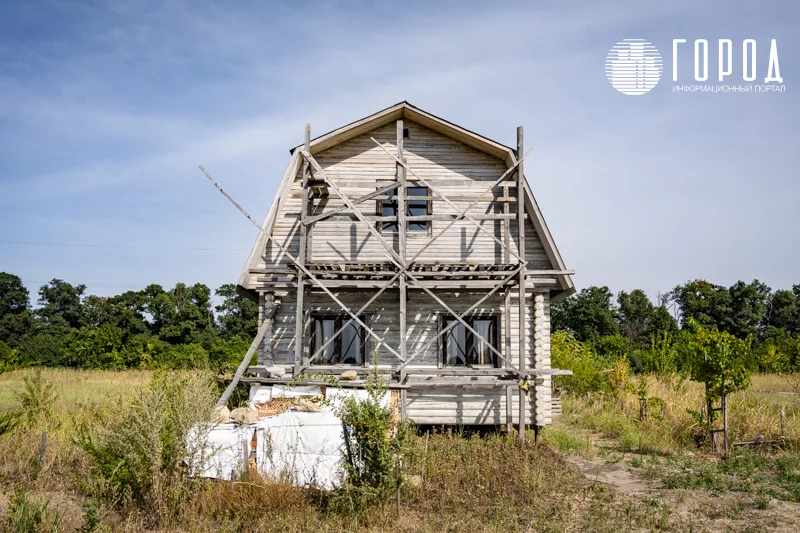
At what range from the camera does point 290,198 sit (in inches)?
590

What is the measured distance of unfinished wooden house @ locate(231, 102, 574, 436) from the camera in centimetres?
1379

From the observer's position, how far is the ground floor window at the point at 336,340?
14742 mm

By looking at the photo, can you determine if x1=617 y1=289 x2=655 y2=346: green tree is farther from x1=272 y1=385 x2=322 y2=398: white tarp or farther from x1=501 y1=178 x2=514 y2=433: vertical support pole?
x1=272 y1=385 x2=322 y2=398: white tarp

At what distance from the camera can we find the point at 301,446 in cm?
961

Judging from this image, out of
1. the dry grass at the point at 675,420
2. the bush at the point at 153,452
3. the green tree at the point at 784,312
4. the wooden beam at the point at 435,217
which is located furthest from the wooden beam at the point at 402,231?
the green tree at the point at 784,312

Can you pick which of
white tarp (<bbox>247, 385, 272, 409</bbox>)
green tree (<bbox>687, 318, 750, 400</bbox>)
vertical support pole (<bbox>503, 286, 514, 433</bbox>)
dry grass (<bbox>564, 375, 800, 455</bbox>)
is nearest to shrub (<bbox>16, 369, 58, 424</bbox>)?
white tarp (<bbox>247, 385, 272, 409</bbox>)

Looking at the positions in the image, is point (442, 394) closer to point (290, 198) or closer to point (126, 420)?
point (290, 198)

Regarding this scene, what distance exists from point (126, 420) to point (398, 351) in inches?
281

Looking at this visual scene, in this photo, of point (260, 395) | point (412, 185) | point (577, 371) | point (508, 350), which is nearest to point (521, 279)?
point (508, 350)

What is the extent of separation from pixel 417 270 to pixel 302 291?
273cm

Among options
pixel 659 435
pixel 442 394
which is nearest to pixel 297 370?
pixel 442 394

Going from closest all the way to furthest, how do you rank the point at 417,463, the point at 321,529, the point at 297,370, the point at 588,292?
the point at 321,529
the point at 417,463
the point at 297,370
the point at 588,292

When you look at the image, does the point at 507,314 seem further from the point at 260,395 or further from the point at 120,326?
the point at 120,326

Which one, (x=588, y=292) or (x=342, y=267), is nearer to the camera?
(x=342, y=267)
